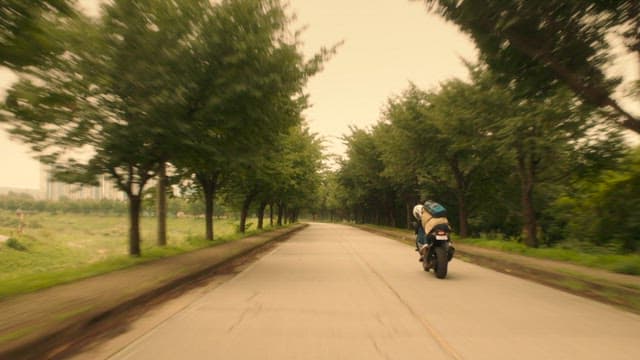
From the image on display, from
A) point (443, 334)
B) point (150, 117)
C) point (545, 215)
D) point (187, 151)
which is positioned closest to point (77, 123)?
point (150, 117)

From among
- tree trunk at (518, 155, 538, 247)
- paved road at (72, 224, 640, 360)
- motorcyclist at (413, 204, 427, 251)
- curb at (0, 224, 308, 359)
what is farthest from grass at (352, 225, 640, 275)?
curb at (0, 224, 308, 359)

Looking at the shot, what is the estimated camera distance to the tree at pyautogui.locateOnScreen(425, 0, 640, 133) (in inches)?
393

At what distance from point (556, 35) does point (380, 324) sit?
7.33 metres

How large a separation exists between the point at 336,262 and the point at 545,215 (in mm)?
22260

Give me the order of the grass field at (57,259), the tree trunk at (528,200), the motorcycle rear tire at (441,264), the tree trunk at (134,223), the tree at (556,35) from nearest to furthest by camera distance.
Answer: the tree at (556,35) < the grass field at (57,259) < the motorcycle rear tire at (441,264) < the tree trunk at (134,223) < the tree trunk at (528,200)

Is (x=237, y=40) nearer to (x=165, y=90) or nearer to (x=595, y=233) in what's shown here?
(x=165, y=90)

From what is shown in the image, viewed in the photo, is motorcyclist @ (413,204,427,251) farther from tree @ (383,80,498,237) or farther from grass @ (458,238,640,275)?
tree @ (383,80,498,237)

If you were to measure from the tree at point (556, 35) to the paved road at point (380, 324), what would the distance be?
4724 mm

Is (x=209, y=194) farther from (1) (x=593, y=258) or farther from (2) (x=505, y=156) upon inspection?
(1) (x=593, y=258)

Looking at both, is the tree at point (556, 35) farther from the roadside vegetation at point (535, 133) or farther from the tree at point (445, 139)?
the tree at point (445, 139)

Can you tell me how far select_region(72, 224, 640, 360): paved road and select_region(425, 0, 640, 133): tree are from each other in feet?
15.5

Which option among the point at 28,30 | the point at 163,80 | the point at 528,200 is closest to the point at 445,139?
the point at 528,200

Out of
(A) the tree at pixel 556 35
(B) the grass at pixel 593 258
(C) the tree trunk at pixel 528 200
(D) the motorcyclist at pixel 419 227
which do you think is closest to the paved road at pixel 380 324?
→ (D) the motorcyclist at pixel 419 227

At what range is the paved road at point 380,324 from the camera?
5.75 meters
